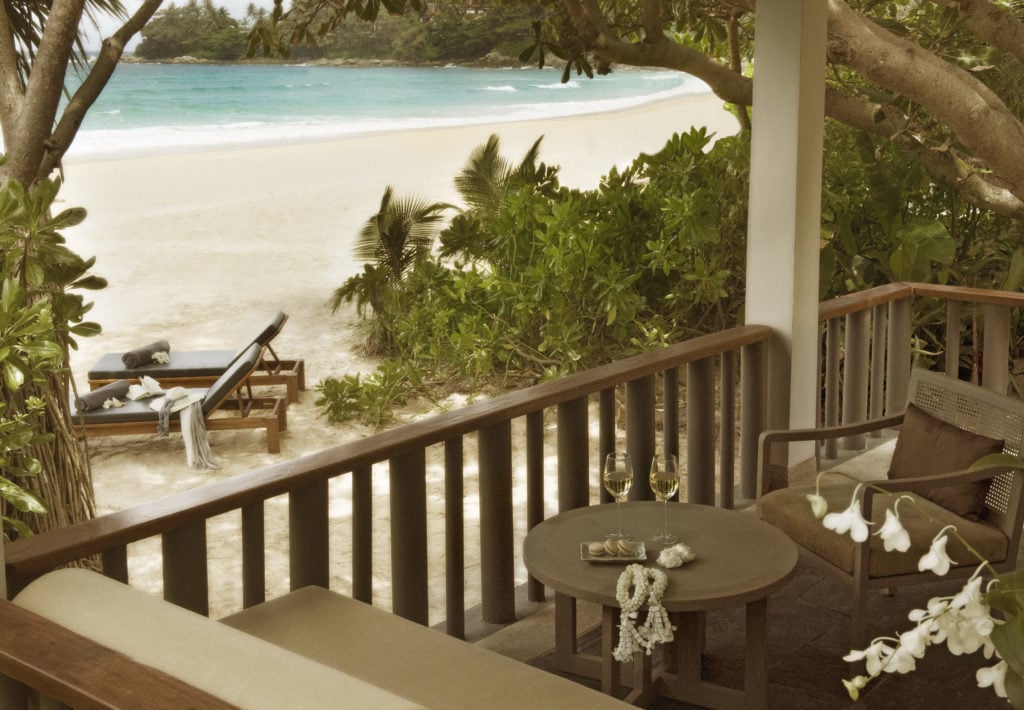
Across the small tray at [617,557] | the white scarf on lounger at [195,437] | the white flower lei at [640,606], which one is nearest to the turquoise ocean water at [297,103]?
the white scarf on lounger at [195,437]

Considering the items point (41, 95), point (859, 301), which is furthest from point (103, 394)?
point (859, 301)

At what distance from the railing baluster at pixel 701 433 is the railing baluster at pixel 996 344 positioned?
1.61 m

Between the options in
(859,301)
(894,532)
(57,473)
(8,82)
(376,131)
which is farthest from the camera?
(376,131)

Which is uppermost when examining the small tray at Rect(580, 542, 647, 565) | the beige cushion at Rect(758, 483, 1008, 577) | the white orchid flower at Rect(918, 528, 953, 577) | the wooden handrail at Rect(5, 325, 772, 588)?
the white orchid flower at Rect(918, 528, 953, 577)

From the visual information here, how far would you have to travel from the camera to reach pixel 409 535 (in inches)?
118

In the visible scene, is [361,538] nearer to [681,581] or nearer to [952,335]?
[681,581]

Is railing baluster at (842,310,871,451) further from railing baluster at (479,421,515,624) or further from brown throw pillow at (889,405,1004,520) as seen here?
railing baluster at (479,421,515,624)

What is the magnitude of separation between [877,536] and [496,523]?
107 centimetres

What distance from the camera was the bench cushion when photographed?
2152mm

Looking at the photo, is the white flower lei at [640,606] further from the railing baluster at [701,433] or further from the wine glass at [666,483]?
the railing baluster at [701,433]

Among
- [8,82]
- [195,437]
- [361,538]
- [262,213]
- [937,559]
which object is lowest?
[195,437]

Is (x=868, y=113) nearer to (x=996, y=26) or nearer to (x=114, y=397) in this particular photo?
(x=996, y=26)

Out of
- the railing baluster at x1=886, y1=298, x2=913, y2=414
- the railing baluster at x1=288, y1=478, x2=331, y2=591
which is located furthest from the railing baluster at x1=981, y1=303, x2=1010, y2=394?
the railing baluster at x1=288, y1=478, x2=331, y2=591

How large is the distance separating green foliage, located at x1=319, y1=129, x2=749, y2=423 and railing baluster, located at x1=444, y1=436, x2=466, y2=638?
16.3 feet
